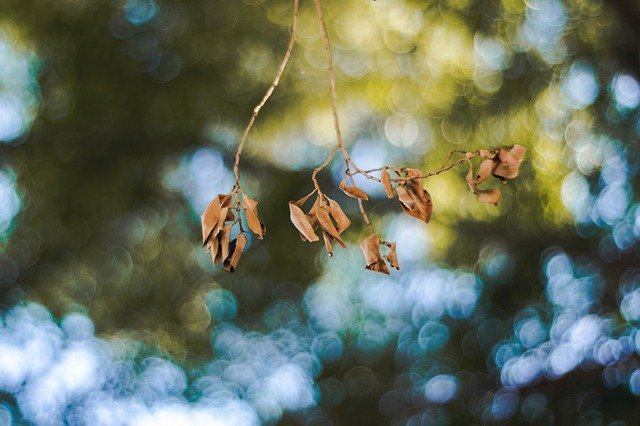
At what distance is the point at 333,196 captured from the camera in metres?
3.12

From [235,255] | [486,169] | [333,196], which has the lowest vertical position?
[333,196]

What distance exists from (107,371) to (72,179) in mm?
867

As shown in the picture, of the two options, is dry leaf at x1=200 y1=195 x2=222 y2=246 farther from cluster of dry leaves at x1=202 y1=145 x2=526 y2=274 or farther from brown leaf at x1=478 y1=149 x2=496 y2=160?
brown leaf at x1=478 y1=149 x2=496 y2=160

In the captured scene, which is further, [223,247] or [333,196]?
[333,196]

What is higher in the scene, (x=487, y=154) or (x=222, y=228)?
(x=487, y=154)

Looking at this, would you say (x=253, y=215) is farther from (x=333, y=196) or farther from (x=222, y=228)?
(x=333, y=196)

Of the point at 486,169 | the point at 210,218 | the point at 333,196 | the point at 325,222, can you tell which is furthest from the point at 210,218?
the point at 333,196

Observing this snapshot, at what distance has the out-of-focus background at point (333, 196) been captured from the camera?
9.87 ft

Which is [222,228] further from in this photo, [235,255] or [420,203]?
[420,203]

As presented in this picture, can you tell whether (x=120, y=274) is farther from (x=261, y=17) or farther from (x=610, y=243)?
(x=610, y=243)

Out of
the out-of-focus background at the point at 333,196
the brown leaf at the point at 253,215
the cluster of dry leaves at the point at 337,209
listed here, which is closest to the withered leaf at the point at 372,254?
the cluster of dry leaves at the point at 337,209

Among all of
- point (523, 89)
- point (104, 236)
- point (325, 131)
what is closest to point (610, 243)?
point (523, 89)

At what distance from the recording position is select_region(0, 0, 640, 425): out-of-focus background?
118 inches

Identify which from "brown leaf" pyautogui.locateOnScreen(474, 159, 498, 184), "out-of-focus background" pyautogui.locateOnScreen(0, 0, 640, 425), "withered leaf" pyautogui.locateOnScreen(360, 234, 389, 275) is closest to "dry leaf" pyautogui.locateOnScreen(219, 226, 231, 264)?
"withered leaf" pyautogui.locateOnScreen(360, 234, 389, 275)
